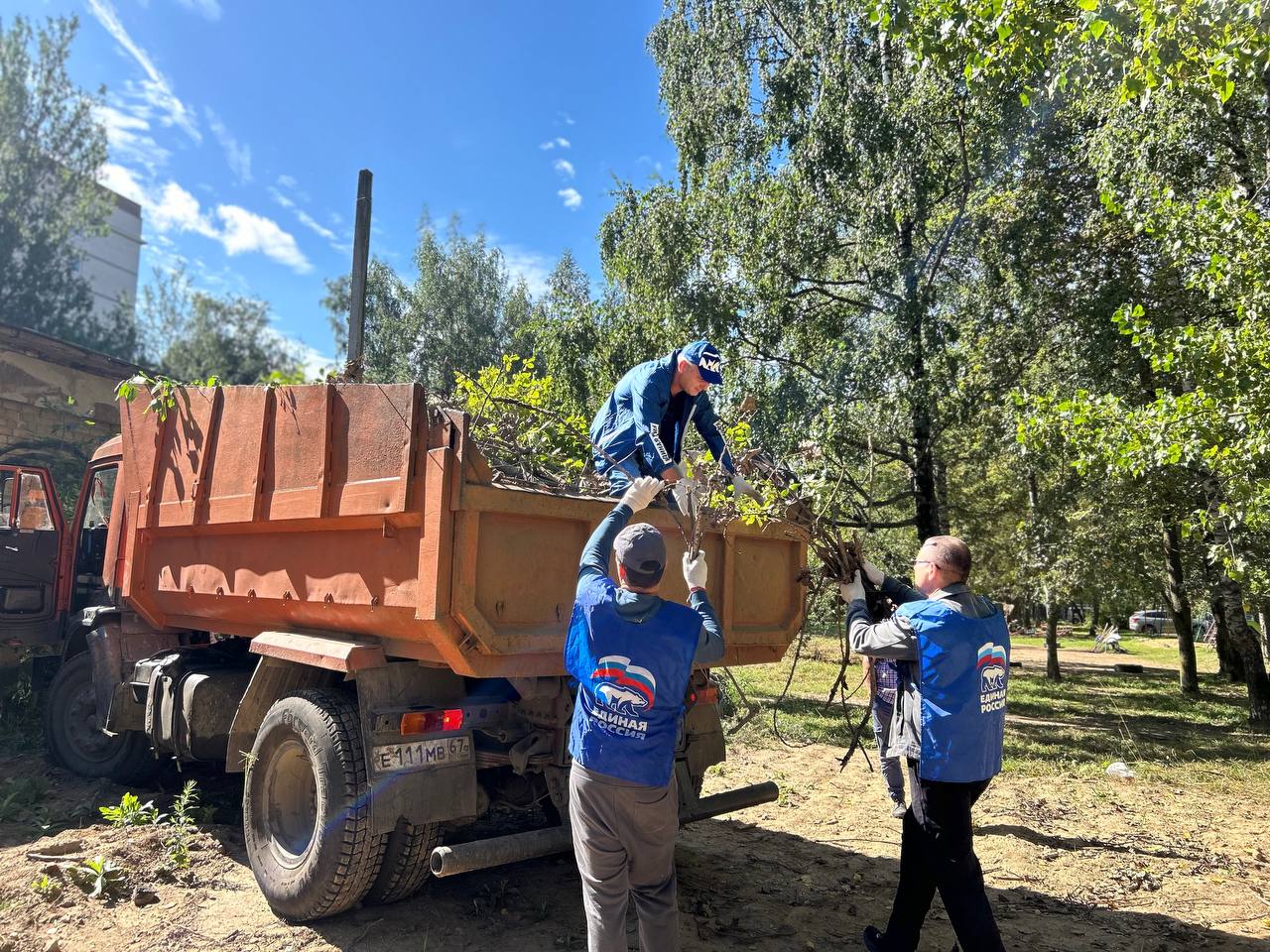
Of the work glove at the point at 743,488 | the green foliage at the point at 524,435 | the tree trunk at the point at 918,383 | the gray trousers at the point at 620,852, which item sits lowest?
the gray trousers at the point at 620,852

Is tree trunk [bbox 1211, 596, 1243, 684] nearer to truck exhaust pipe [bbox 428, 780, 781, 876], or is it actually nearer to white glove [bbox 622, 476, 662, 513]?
truck exhaust pipe [bbox 428, 780, 781, 876]

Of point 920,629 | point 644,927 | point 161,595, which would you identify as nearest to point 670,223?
point 161,595

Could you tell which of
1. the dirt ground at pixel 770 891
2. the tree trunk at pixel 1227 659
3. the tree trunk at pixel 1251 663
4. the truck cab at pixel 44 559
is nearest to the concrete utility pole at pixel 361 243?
the truck cab at pixel 44 559

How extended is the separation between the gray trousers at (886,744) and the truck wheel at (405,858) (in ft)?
7.39

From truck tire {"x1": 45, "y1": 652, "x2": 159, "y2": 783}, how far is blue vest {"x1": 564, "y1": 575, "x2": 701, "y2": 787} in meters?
5.04

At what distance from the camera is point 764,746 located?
8484 millimetres

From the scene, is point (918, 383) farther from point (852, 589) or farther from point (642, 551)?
point (642, 551)

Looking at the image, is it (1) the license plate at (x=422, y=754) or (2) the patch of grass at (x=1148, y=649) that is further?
(2) the patch of grass at (x=1148, y=649)

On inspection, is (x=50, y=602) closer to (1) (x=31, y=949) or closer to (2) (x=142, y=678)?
(2) (x=142, y=678)

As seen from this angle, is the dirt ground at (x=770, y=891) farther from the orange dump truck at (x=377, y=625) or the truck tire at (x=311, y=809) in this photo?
the orange dump truck at (x=377, y=625)

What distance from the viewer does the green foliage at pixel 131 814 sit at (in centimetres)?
484

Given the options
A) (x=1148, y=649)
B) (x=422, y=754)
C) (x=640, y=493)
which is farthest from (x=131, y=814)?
(x=1148, y=649)

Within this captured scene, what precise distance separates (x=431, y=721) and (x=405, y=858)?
0.67 m

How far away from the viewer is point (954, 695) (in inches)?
122
